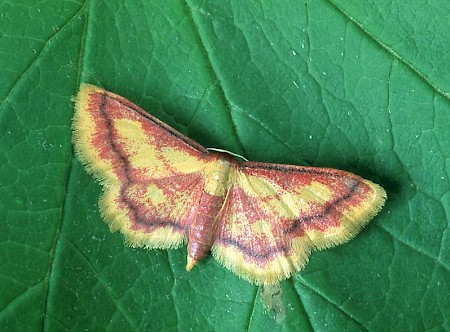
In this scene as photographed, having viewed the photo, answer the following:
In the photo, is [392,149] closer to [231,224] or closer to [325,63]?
[325,63]

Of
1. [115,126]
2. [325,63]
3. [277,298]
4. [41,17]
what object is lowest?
[277,298]

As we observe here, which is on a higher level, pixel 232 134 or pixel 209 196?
pixel 232 134

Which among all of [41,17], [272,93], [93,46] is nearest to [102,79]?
[93,46]
